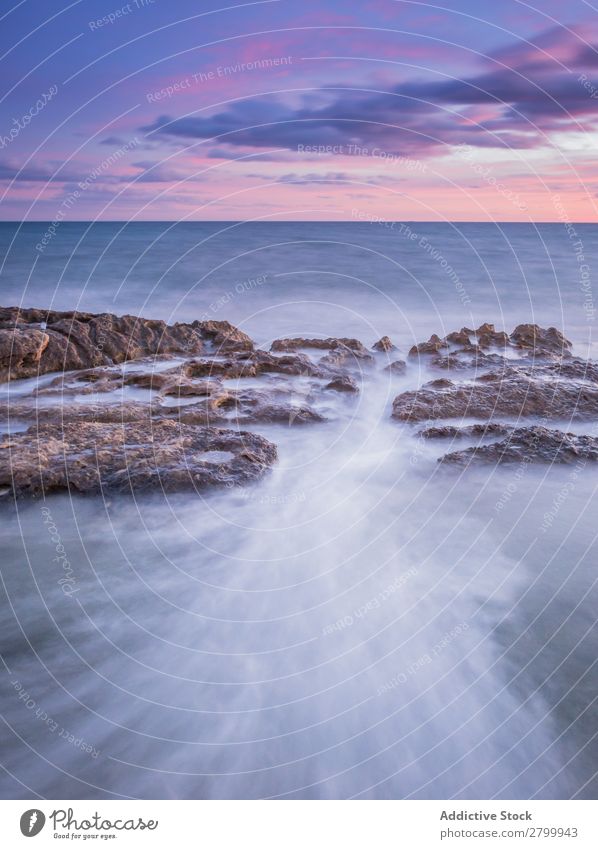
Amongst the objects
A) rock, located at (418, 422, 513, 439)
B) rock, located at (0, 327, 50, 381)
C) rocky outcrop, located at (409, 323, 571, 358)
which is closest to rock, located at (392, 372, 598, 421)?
rock, located at (418, 422, 513, 439)

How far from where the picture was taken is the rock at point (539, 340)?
10.3 metres

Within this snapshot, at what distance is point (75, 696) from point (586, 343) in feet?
34.3

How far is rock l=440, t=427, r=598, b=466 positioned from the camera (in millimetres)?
6660

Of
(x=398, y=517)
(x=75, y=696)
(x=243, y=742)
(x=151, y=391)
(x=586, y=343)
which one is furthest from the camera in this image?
(x=586, y=343)

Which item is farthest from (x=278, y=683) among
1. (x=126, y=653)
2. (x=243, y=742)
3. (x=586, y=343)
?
(x=586, y=343)

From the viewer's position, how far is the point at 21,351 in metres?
8.58
